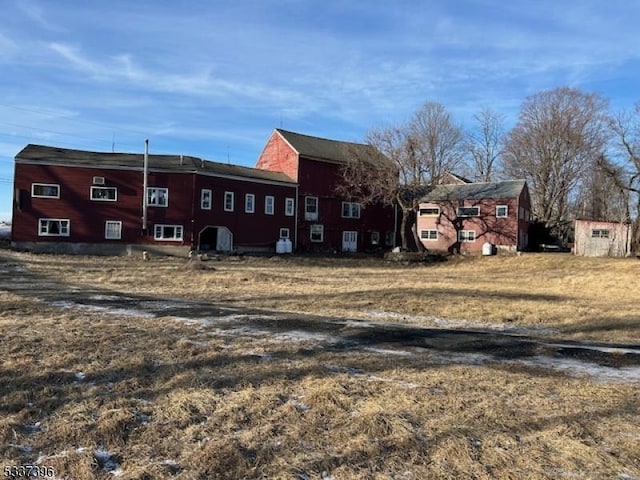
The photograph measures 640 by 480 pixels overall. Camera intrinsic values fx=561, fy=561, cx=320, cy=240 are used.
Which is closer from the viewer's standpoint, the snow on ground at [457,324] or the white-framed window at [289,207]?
the snow on ground at [457,324]

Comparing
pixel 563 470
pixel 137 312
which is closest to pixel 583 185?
pixel 137 312

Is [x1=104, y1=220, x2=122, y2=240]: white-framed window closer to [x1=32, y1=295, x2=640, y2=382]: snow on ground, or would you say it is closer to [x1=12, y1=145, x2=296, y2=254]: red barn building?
[x1=12, y1=145, x2=296, y2=254]: red barn building

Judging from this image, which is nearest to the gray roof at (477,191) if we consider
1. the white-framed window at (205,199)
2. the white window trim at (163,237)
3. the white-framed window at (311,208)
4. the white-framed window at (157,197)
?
the white-framed window at (311,208)

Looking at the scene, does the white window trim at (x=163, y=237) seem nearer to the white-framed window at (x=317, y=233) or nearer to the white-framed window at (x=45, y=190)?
the white-framed window at (x=45, y=190)

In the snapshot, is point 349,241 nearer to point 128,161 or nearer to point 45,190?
point 128,161

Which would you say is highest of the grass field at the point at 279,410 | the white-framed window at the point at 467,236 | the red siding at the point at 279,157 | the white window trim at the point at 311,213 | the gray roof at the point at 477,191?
the red siding at the point at 279,157

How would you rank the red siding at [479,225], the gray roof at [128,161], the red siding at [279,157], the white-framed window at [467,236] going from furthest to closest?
1. the white-framed window at [467,236]
2. the red siding at [279,157]
3. the red siding at [479,225]
4. the gray roof at [128,161]

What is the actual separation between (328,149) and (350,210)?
5983mm

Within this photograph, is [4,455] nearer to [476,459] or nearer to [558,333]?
[476,459]

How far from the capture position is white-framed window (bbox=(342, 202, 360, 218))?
50.3 m

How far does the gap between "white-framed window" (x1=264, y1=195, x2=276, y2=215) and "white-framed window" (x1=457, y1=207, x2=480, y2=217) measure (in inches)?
657

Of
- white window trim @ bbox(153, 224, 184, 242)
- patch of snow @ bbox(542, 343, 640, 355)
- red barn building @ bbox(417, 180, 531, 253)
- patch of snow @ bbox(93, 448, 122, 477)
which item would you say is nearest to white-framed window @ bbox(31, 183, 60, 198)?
white window trim @ bbox(153, 224, 184, 242)

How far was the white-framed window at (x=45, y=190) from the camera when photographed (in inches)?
1486

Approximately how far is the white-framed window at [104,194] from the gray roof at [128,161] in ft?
5.02
